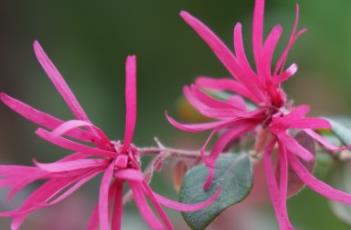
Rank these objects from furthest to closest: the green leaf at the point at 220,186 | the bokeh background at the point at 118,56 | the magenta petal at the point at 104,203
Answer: the bokeh background at the point at 118,56
the green leaf at the point at 220,186
the magenta petal at the point at 104,203

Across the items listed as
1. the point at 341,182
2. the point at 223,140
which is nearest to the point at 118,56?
the point at 341,182

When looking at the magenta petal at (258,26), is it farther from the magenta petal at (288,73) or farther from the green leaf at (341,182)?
the green leaf at (341,182)

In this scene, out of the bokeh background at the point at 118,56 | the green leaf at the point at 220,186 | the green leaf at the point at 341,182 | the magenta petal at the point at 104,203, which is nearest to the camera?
the magenta petal at the point at 104,203

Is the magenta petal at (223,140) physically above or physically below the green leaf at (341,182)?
above

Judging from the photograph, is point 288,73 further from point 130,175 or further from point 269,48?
point 130,175

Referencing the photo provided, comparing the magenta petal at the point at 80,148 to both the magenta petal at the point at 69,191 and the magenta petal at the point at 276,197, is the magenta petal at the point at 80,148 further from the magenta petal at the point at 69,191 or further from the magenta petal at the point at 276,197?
the magenta petal at the point at 276,197

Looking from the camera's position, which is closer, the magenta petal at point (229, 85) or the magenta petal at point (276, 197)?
the magenta petal at point (276, 197)

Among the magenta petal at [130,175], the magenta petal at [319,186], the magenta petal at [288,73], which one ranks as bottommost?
the magenta petal at [319,186]

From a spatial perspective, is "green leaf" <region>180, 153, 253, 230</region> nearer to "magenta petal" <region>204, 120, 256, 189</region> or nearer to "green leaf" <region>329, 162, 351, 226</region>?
"magenta petal" <region>204, 120, 256, 189</region>

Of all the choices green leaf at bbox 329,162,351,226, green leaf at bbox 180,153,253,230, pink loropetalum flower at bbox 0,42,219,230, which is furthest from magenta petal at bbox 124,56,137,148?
green leaf at bbox 329,162,351,226

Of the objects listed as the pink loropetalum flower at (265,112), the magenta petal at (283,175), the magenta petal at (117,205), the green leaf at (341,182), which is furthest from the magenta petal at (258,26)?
the green leaf at (341,182)
